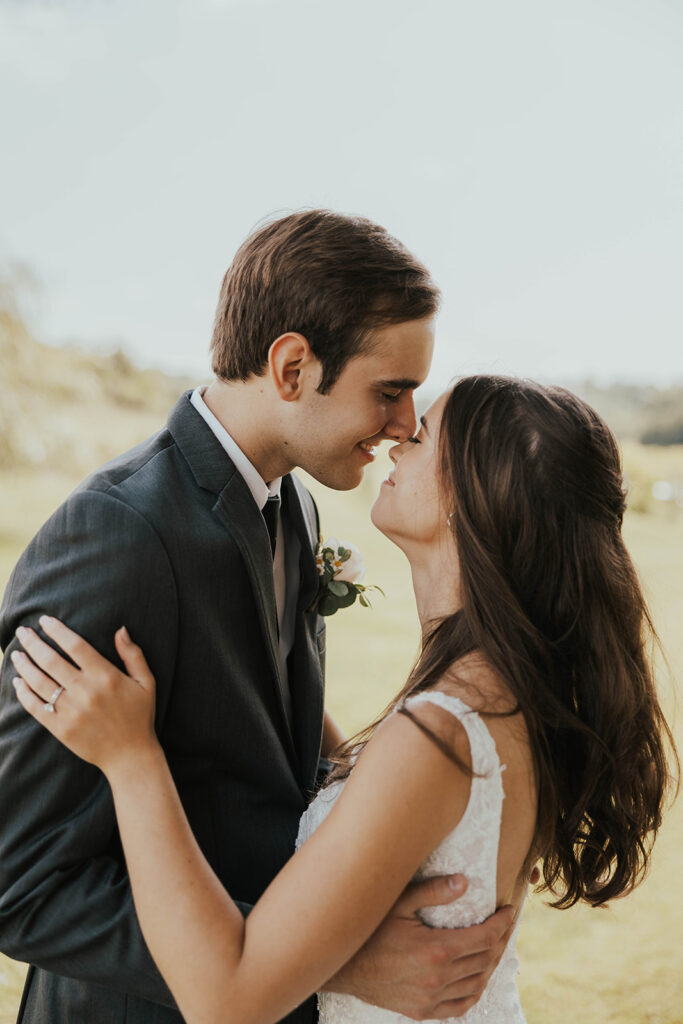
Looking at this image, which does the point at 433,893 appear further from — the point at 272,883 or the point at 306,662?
the point at 306,662

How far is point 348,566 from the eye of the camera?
1.95 meters

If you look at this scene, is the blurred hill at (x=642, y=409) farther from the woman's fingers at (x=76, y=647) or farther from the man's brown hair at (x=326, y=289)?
the woman's fingers at (x=76, y=647)

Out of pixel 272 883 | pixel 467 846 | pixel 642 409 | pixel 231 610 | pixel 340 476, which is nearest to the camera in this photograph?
pixel 272 883

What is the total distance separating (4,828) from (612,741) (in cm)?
100

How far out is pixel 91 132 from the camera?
1366cm

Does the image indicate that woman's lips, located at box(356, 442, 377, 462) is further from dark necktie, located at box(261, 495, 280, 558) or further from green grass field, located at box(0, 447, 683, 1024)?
green grass field, located at box(0, 447, 683, 1024)

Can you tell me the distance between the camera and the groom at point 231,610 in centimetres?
130

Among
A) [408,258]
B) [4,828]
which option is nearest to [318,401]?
[408,258]

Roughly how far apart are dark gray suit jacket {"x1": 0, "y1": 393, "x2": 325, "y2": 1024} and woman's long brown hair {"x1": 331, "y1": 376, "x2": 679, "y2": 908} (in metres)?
0.21

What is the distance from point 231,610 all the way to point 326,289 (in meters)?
0.64

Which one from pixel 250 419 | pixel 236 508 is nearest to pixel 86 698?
pixel 236 508

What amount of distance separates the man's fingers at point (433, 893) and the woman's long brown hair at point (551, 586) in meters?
0.19

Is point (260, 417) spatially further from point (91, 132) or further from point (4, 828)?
point (91, 132)

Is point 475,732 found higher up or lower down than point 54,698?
lower down
